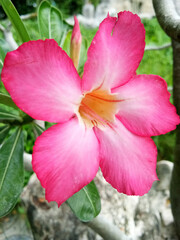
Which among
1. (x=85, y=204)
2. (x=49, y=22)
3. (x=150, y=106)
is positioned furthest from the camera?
(x=49, y=22)

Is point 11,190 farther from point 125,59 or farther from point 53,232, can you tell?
point 53,232

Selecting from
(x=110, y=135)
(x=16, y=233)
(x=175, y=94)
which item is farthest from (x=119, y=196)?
(x=110, y=135)

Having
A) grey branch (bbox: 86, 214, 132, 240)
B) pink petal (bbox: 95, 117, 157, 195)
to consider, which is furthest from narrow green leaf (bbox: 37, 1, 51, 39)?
grey branch (bbox: 86, 214, 132, 240)

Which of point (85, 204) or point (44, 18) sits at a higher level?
point (44, 18)

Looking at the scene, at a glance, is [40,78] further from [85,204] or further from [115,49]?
[85,204]

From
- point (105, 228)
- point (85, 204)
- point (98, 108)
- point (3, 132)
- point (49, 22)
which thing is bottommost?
point (105, 228)

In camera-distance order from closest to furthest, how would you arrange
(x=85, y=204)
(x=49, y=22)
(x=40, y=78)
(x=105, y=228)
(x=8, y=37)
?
(x=40, y=78) < (x=85, y=204) < (x=49, y=22) < (x=105, y=228) < (x=8, y=37)

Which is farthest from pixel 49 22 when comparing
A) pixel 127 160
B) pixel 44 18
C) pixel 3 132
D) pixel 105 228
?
pixel 105 228

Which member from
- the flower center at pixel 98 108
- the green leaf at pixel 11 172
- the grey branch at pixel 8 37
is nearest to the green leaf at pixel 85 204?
the green leaf at pixel 11 172
